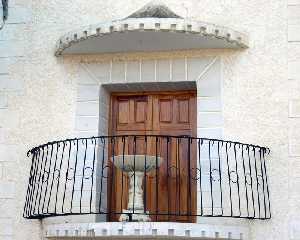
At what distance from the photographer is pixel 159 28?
6801mm

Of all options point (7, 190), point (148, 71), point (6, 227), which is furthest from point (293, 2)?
point (6, 227)

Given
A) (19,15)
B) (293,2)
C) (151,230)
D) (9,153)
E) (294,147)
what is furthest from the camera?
(19,15)

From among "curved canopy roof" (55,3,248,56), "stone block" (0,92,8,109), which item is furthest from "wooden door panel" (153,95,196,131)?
"stone block" (0,92,8,109)

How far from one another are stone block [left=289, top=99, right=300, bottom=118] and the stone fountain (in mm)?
1536

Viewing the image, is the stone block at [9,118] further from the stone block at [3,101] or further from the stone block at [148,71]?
the stone block at [148,71]

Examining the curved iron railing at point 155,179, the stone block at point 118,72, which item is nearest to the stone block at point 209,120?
the curved iron railing at point 155,179

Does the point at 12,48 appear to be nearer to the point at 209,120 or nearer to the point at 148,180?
the point at 148,180

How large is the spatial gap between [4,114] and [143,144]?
1.70 metres

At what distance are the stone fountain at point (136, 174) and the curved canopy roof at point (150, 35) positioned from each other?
1.32 m

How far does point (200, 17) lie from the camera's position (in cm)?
757

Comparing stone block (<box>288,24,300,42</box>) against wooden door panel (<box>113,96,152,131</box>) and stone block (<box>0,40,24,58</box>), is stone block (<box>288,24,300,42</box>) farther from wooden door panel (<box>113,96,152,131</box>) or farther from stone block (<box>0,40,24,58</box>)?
stone block (<box>0,40,24,58</box>)

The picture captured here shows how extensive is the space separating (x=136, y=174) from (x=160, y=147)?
0.73 meters

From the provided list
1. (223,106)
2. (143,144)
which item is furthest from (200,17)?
(143,144)

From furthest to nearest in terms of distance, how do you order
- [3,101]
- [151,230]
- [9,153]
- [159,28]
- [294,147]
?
[3,101] < [9,153] < [294,147] < [159,28] < [151,230]
